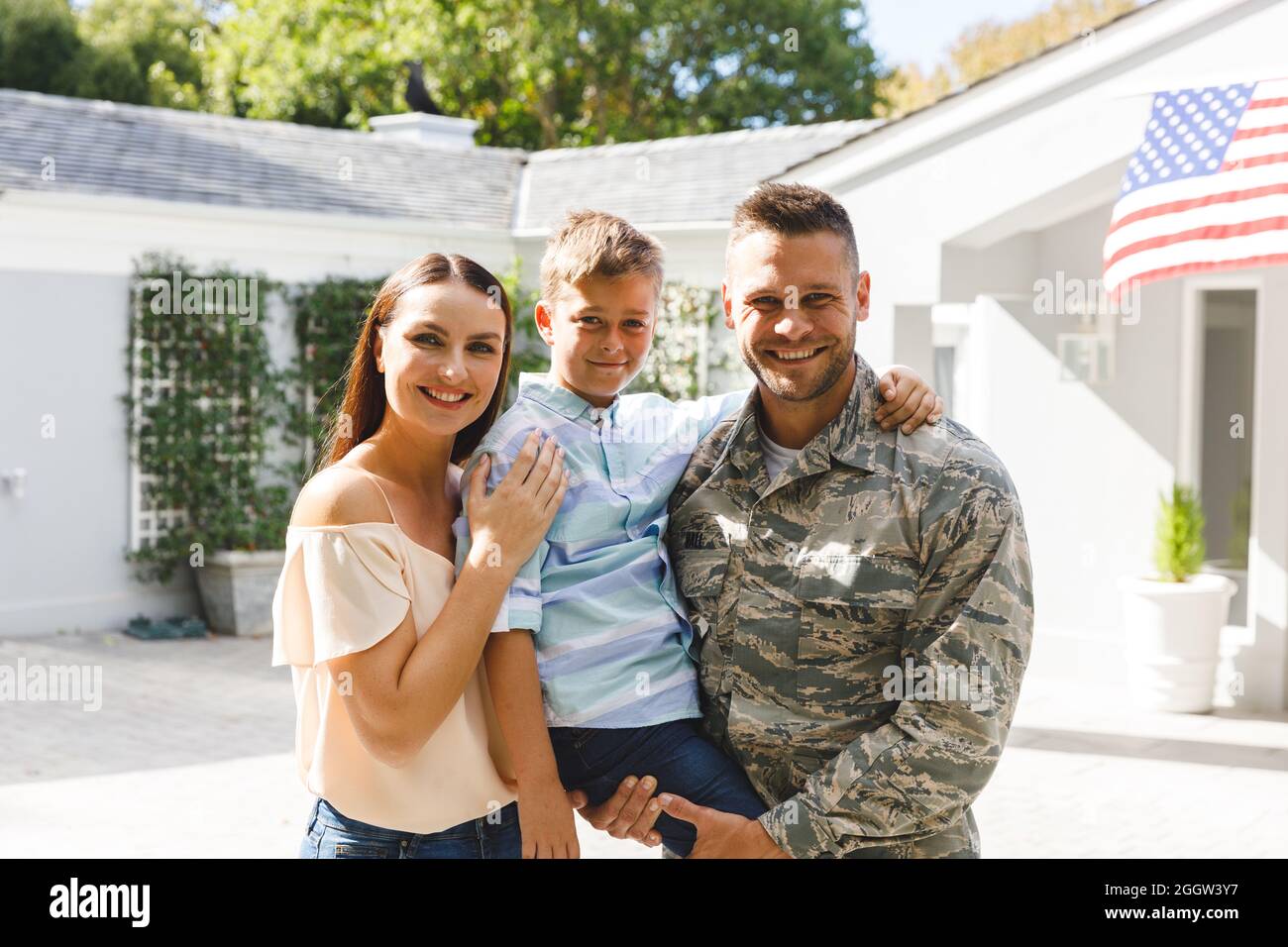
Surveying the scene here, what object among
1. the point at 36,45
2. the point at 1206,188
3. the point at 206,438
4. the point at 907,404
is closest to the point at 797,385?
the point at 907,404

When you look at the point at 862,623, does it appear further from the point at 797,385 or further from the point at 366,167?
the point at 366,167

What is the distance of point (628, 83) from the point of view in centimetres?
2847

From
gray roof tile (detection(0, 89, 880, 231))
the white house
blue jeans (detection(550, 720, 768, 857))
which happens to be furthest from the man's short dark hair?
gray roof tile (detection(0, 89, 880, 231))

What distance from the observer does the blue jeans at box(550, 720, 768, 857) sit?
9.15 feet

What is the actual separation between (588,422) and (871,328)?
6.84 m

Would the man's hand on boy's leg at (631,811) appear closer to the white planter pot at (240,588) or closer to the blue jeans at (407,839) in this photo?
the blue jeans at (407,839)

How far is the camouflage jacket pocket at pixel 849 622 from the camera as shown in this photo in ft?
8.79

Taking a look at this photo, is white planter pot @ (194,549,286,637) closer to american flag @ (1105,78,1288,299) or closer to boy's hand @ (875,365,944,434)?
american flag @ (1105,78,1288,299)

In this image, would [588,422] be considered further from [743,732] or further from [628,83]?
[628,83]

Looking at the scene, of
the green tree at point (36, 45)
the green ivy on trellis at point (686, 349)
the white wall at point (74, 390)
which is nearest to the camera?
the white wall at point (74, 390)

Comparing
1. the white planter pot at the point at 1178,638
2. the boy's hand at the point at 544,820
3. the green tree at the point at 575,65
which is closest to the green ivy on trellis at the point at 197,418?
the white planter pot at the point at 1178,638

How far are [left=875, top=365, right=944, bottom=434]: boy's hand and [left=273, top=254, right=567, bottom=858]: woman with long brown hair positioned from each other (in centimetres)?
66

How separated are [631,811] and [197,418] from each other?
10.6m

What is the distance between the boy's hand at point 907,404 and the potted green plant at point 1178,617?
7398 millimetres
